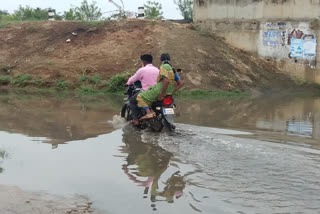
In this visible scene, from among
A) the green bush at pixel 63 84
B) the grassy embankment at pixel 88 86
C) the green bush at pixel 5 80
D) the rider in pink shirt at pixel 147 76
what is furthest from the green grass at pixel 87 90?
the rider in pink shirt at pixel 147 76

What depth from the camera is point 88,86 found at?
60.3 ft

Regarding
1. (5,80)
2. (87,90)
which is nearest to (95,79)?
(87,90)

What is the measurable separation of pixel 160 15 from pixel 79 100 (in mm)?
20450

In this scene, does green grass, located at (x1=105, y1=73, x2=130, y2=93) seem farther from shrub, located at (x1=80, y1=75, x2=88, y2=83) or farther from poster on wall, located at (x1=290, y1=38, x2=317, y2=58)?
poster on wall, located at (x1=290, y1=38, x2=317, y2=58)

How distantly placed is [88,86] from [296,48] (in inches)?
410

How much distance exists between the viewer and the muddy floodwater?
5.00 m

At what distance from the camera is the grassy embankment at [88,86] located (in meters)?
17.6

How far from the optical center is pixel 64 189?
5.38 meters

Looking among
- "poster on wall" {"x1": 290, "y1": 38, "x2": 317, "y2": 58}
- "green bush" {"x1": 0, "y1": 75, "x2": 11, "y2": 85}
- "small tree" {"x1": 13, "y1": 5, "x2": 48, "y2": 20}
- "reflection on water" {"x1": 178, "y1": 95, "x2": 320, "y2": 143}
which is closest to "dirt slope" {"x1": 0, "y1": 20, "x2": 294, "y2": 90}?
"green bush" {"x1": 0, "y1": 75, "x2": 11, "y2": 85}

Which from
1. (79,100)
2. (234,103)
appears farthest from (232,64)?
(79,100)

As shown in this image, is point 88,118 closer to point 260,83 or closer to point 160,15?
point 260,83

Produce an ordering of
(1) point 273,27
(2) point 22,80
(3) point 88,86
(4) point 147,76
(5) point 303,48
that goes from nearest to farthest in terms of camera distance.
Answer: (4) point 147,76 < (3) point 88,86 < (2) point 22,80 < (5) point 303,48 < (1) point 273,27

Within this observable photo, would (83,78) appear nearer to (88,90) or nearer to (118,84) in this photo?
(88,90)

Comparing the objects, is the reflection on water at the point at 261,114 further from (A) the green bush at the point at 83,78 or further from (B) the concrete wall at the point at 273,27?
(A) the green bush at the point at 83,78
